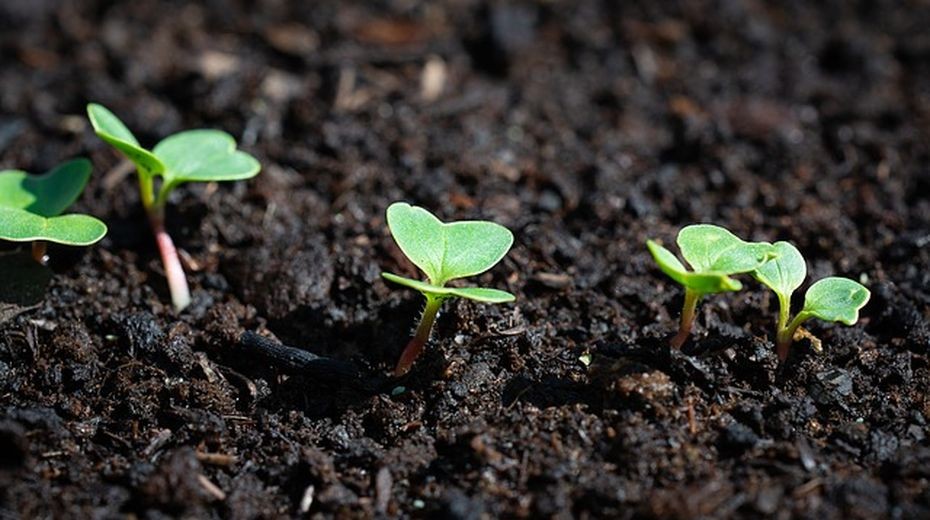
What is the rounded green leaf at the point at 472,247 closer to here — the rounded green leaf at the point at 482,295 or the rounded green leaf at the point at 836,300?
the rounded green leaf at the point at 482,295

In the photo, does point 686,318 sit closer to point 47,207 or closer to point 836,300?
point 836,300

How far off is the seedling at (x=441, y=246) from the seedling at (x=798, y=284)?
51 centimetres

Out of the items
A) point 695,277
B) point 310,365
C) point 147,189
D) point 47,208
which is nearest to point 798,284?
point 695,277

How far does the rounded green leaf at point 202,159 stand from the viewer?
2.13 m

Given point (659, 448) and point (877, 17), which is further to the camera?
point (877, 17)

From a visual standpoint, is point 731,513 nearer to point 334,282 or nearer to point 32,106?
point 334,282

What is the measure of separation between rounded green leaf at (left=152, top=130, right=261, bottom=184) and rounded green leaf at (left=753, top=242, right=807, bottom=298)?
43.6 inches

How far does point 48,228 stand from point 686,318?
4.22 feet

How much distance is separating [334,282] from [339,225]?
0.23 metres

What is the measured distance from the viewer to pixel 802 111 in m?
3.07

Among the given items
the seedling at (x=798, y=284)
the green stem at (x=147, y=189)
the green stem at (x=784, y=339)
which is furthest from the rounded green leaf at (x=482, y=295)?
the green stem at (x=147, y=189)

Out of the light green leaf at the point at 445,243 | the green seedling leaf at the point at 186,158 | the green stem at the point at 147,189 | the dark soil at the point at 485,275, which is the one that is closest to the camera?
the dark soil at the point at 485,275

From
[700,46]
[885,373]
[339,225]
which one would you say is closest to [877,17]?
[700,46]

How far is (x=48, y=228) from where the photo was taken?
1.91 metres
